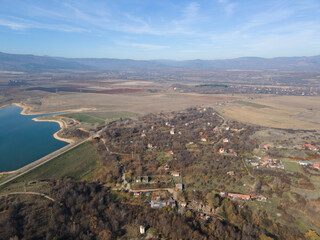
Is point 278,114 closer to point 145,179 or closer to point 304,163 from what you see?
point 304,163

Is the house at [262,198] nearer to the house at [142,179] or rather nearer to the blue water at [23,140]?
the house at [142,179]

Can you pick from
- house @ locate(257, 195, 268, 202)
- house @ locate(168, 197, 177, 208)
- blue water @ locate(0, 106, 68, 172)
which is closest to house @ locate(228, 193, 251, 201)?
house @ locate(257, 195, 268, 202)

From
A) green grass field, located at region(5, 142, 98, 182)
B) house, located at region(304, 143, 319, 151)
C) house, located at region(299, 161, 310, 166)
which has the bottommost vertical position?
green grass field, located at region(5, 142, 98, 182)

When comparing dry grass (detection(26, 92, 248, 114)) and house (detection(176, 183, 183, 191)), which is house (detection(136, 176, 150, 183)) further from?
dry grass (detection(26, 92, 248, 114))

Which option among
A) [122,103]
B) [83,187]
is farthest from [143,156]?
[122,103]

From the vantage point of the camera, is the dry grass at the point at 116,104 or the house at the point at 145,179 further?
the dry grass at the point at 116,104

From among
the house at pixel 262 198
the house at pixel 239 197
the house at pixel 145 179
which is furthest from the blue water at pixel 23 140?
the house at pixel 262 198

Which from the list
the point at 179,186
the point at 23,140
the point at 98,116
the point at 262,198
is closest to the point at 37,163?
the point at 23,140
